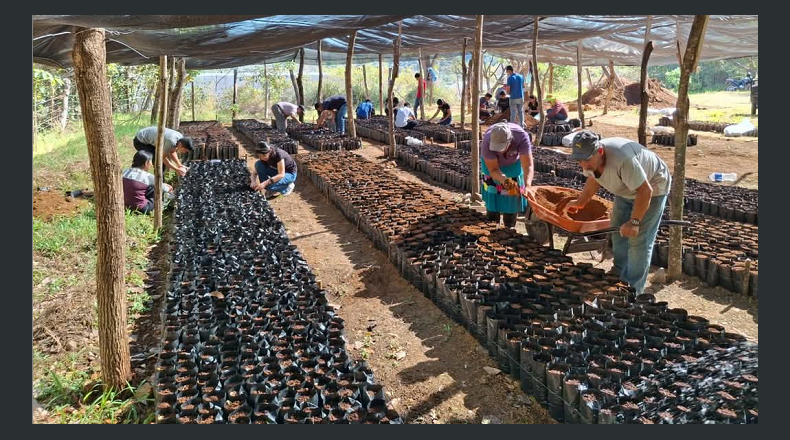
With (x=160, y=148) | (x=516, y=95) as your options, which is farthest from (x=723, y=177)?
(x=160, y=148)

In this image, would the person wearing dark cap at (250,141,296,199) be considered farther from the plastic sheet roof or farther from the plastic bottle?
the plastic bottle

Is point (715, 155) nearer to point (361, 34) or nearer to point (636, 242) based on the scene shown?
point (361, 34)

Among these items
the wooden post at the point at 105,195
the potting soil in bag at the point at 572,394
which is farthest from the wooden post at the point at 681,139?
the wooden post at the point at 105,195

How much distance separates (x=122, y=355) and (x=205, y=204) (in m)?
3.81

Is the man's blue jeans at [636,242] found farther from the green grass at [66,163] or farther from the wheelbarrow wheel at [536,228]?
the green grass at [66,163]

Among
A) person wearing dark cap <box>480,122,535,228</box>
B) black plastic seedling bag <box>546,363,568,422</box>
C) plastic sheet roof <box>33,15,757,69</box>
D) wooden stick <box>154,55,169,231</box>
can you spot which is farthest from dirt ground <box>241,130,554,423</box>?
plastic sheet roof <box>33,15,757,69</box>

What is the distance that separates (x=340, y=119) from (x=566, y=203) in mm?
10779

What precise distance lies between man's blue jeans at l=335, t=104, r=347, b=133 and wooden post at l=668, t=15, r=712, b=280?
11.3 m

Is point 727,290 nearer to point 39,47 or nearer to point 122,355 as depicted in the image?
point 122,355

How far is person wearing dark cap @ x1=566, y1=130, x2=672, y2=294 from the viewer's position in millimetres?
4203

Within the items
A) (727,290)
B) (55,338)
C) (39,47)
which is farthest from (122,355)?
(39,47)

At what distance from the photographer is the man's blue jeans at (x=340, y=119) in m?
15.7

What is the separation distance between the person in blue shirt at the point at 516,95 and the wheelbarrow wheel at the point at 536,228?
793cm

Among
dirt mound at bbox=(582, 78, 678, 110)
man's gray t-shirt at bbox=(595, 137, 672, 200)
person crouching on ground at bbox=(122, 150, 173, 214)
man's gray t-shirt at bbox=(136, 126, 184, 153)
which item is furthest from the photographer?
dirt mound at bbox=(582, 78, 678, 110)
